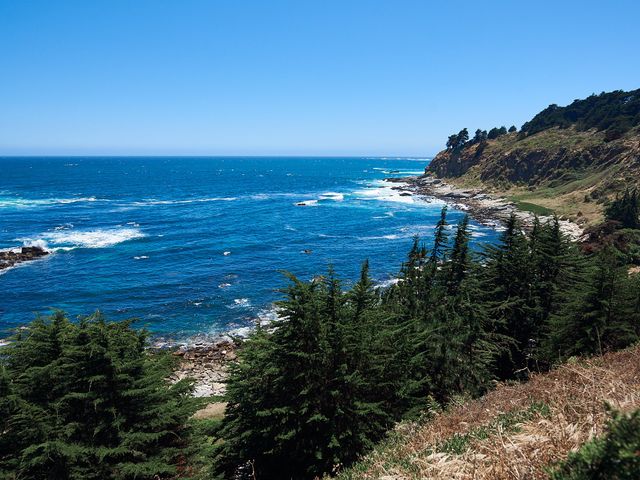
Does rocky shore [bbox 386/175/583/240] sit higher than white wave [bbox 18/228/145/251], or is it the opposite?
rocky shore [bbox 386/175/583/240]

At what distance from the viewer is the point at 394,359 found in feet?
58.0

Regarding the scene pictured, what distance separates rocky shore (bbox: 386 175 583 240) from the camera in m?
71.8

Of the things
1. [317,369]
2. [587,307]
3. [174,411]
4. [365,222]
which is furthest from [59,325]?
[365,222]

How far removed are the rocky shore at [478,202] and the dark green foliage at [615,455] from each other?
5733cm

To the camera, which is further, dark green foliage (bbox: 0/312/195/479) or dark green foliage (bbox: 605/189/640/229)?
dark green foliage (bbox: 605/189/640/229)

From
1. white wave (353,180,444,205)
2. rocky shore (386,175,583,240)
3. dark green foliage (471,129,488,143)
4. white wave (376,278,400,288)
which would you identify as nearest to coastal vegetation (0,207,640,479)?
white wave (376,278,400,288)

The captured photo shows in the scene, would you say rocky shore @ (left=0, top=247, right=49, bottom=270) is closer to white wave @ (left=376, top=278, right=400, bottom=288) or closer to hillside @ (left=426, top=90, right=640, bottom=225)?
white wave @ (left=376, top=278, right=400, bottom=288)

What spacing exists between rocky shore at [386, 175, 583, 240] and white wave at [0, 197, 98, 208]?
9651 cm

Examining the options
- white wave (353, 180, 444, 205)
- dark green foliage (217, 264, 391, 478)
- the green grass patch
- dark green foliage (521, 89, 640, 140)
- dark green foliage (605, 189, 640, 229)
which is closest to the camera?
the green grass patch

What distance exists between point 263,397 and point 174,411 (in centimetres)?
350

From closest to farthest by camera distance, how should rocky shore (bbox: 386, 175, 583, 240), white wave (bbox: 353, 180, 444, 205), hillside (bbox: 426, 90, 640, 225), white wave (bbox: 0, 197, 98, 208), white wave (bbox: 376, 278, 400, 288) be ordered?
white wave (bbox: 376, 278, 400, 288), rocky shore (bbox: 386, 175, 583, 240), hillside (bbox: 426, 90, 640, 225), white wave (bbox: 0, 197, 98, 208), white wave (bbox: 353, 180, 444, 205)

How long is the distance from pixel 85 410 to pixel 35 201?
117 metres

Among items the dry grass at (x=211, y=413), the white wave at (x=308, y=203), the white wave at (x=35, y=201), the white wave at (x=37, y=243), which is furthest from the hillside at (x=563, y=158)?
the white wave at (x=35, y=201)

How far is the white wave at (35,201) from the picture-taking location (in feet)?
332
